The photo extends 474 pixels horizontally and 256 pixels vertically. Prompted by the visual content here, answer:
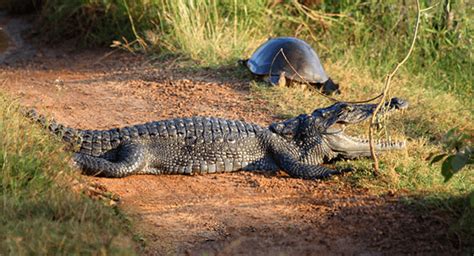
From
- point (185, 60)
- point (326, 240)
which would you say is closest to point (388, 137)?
point (326, 240)

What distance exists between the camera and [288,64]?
812 centimetres

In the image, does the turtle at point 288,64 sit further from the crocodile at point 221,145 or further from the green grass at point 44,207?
the green grass at point 44,207

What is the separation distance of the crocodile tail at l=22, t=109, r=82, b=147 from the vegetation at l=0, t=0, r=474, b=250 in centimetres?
261

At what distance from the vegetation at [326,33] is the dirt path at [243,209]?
1.58m

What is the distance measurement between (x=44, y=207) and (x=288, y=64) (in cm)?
423

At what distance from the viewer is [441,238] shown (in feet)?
15.6

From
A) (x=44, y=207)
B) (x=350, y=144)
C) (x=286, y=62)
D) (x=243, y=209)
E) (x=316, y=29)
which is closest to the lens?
(x=44, y=207)

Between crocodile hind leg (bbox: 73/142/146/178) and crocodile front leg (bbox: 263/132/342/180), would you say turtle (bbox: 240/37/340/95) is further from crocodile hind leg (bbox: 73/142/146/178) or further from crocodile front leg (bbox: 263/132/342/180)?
crocodile hind leg (bbox: 73/142/146/178)

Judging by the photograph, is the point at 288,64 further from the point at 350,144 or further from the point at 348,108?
the point at 350,144

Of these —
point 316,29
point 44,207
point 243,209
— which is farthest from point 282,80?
point 44,207

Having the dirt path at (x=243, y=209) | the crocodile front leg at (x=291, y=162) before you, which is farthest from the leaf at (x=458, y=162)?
the crocodile front leg at (x=291, y=162)

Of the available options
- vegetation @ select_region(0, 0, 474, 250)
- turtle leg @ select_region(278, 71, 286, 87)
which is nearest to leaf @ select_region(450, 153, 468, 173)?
vegetation @ select_region(0, 0, 474, 250)

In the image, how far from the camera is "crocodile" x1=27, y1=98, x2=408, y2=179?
19.0ft

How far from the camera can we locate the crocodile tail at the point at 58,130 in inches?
225
